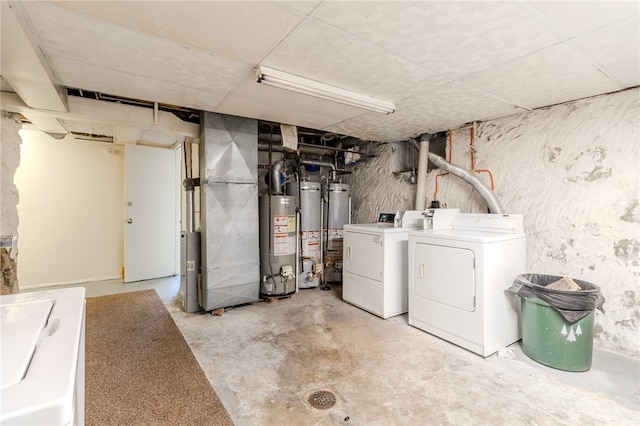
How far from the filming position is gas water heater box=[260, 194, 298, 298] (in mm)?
3854

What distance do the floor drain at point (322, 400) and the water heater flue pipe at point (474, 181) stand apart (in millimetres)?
2471

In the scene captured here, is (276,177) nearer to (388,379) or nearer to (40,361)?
(388,379)

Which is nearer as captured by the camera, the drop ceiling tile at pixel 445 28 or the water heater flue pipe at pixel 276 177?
the drop ceiling tile at pixel 445 28

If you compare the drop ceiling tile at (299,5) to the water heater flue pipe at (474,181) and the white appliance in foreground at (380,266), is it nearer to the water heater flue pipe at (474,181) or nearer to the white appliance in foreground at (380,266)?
the white appliance in foreground at (380,266)

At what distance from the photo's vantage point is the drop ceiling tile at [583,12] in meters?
1.40

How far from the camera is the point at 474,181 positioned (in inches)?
127

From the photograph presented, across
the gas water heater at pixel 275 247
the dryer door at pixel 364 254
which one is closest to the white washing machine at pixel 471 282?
the dryer door at pixel 364 254

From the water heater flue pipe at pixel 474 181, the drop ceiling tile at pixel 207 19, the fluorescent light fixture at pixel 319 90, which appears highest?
the drop ceiling tile at pixel 207 19

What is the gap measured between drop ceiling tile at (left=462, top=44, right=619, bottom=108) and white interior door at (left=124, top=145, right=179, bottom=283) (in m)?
4.64

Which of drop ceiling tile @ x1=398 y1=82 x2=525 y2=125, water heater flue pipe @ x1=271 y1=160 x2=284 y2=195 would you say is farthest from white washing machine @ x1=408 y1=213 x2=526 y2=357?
water heater flue pipe @ x1=271 y1=160 x2=284 y2=195

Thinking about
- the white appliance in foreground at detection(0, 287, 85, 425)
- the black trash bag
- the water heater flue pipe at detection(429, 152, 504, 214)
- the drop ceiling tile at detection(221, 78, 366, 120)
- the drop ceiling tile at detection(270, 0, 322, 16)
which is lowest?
the black trash bag

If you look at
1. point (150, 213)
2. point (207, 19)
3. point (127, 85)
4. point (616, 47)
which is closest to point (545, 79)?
point (616, 47)

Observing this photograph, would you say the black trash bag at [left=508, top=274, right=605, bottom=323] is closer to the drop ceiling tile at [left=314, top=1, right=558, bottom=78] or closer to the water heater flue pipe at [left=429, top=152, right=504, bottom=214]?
the water heater flue pipe at [left=429, top=152, right=504, bottom=214]

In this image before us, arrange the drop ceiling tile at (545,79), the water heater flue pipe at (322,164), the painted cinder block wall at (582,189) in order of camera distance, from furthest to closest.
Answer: the water heater flue pipe at (322,164)
the painted cinder block wall at (582,189)
the drop ceiling tile at (545,79)
